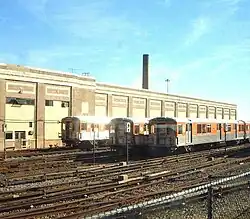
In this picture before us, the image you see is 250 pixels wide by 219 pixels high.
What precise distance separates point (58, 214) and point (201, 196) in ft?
19.7

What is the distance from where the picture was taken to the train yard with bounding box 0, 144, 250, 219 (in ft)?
37.6

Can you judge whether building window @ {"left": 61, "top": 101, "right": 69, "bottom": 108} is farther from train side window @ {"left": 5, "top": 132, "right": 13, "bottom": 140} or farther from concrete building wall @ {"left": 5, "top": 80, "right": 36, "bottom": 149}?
train side window @ {"left": 5, "top": 132, "right": 13, "bottom": 140}

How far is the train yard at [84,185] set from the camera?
11.5 metres

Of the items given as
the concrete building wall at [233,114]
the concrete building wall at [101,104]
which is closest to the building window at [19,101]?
the concrete building wall at [101,104]

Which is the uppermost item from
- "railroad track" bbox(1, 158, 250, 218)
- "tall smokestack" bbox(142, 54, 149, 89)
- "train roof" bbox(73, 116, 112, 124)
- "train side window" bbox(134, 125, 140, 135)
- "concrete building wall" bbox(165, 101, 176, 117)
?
"tall smokestack" bbox(142, 54, 149, 89)

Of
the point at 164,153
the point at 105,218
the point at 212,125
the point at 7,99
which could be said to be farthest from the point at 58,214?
the point at 7,99

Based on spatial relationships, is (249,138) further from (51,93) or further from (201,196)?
(201,196)

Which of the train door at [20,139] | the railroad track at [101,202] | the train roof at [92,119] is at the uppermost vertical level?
the train roof at [92,119]

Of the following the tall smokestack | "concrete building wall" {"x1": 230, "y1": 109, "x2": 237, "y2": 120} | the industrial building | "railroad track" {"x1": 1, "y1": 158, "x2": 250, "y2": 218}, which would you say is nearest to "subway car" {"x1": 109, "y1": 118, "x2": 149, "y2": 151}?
the industrial building

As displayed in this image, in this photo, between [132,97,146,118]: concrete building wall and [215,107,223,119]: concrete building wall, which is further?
[215,107,223,119]: concrete building wall

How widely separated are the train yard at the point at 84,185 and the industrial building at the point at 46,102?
13.3 metres

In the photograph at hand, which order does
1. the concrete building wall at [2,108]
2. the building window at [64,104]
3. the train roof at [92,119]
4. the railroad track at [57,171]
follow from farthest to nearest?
the building window at [64,104] → the train roof at [92,119] → the concrete building wall at [2,108] → the railroad track at [57,171]

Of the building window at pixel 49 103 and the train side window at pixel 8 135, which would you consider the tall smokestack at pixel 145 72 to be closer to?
the building window at pixel 49 103

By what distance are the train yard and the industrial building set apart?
526 inches
